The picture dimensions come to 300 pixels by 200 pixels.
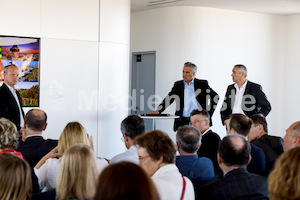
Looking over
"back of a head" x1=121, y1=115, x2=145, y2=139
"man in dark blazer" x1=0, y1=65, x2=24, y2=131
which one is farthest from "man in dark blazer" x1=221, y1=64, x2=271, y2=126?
"man in dark blazer" x1=0, y1=65, x2=24, y2=131

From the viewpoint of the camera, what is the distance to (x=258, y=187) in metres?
2.75

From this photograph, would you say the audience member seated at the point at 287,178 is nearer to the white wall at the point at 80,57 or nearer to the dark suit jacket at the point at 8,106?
the dark suit jacket at the point at 8,106

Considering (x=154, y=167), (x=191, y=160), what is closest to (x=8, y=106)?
(x=191, y=160)

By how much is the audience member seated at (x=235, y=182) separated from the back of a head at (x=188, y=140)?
0.64m

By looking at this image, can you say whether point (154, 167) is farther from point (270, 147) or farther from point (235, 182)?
point (270, 147)

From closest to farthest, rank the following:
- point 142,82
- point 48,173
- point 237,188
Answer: point 237,188, point 48,173, point 142,82

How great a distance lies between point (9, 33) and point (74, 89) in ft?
4.72

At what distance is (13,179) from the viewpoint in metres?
2.06

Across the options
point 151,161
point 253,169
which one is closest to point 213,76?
point 253,169

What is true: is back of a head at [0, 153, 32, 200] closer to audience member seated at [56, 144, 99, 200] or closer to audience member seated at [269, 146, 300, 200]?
audience member seated at [56, 144, 99, 200]

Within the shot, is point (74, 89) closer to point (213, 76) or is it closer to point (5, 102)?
point (5, 102)

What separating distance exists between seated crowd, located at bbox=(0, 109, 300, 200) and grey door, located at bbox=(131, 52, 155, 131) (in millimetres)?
5830

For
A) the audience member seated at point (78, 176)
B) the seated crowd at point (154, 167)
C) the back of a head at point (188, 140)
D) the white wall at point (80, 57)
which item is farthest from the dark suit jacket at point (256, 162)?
the white wall at point (80, 57)

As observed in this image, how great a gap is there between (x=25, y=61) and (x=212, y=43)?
194 inches
